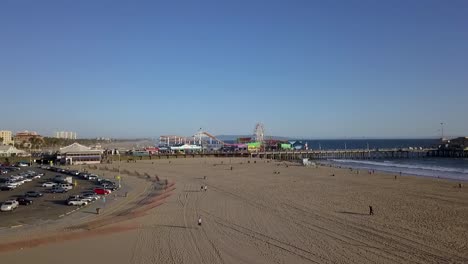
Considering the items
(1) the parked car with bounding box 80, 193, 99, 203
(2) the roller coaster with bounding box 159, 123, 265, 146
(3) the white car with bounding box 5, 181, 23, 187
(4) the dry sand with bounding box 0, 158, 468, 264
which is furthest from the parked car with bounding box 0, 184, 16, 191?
(2) the roller coaster with bounding box 159, 123, 265, 146

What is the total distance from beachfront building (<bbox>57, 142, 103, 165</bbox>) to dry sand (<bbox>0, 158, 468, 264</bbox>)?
119ft

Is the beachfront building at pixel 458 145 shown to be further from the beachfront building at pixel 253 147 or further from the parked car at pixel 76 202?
the parked car at pixel 76 202

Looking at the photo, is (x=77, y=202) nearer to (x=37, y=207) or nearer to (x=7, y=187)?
(x=37, y=207)

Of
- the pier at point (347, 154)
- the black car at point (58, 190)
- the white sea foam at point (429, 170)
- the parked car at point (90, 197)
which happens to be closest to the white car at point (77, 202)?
the parked car at point (90, 197)

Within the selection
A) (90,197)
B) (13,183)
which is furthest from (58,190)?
(13,183)

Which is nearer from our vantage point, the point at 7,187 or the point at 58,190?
the point at 58,190

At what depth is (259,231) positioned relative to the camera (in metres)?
18.3

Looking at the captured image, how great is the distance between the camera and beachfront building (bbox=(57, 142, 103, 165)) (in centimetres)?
6159

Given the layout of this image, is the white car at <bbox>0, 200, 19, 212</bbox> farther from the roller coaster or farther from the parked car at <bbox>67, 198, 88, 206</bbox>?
the roller coaster

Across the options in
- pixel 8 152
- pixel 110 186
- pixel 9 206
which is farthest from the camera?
pixel 8 152

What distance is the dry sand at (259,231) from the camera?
14586 mm

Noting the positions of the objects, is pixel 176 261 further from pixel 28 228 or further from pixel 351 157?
pixel 351 157

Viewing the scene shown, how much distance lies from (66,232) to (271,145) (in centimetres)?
9465

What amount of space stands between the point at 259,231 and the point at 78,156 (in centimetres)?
5114
